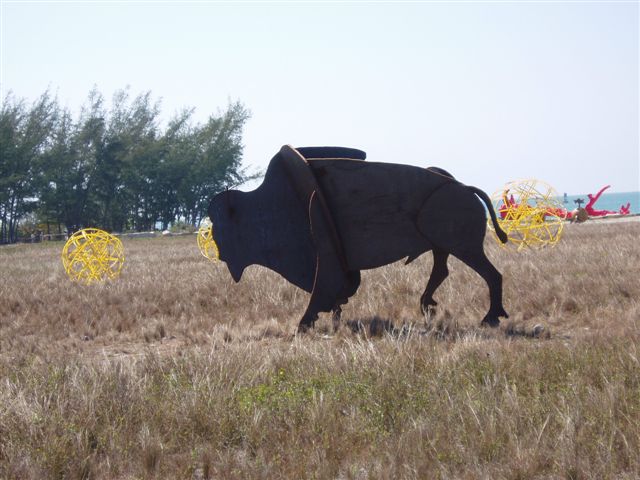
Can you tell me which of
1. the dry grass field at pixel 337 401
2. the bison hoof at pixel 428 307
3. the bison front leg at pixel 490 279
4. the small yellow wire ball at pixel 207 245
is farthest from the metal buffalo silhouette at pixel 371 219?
the small yellow wire ball at pixel 207 245

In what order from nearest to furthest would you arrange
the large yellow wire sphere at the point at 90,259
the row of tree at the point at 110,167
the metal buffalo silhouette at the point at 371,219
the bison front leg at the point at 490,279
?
the metal buffalo silhouette at the point at 371,219, the bison front leg at the point at 490,279, the large yellow wire sphere at the point at 90,259, the row of tree at the point at 110,167

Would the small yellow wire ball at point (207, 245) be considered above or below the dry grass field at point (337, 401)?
→ above

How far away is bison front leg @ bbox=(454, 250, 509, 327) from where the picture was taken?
8.30m

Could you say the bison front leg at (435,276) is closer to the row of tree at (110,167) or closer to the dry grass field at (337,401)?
the dry grass field at (337,401)

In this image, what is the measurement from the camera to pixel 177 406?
522 centimetres

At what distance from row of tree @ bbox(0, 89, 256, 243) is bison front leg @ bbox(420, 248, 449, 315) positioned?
42264 mm

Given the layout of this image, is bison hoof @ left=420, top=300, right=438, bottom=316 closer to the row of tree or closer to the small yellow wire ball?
the small yellow wire ball

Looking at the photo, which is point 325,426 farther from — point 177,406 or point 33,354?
point 33,354

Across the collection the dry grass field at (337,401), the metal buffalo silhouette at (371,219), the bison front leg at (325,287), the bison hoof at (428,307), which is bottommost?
the dry grass field at (337,401)

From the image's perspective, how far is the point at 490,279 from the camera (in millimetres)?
8328

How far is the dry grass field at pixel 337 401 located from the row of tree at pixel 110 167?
43.0m

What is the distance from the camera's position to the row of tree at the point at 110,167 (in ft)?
167

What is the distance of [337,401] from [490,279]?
351 centimetres

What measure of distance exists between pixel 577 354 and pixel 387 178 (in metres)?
2.91
